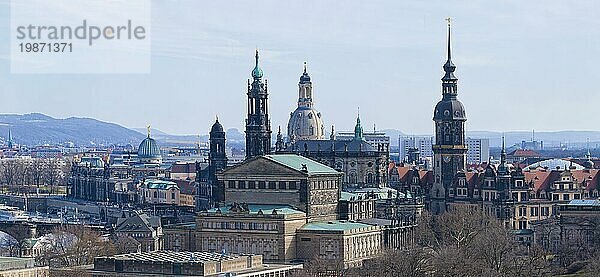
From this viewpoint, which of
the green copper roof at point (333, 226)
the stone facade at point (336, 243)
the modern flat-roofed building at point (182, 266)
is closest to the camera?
the modern flat-roofed building at point (182, 266)

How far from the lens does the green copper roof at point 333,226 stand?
128 m

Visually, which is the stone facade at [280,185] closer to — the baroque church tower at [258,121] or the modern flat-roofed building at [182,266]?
the modern flat-roofed building at [182,266]

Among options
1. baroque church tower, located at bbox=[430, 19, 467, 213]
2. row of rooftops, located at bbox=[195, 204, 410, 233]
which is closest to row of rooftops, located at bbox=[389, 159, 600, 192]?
baroque church tower, located at bbox=[430, 19, 467, 213]

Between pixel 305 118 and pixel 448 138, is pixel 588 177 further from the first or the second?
pixel 305 118

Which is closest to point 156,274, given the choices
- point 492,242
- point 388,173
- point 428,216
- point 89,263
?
point 89,263

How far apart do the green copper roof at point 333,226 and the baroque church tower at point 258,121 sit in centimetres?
2191

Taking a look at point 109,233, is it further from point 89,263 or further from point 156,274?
point 156,274

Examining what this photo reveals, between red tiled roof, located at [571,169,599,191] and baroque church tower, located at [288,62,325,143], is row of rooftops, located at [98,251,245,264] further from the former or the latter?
baroque church tower, located at [288,62,325,143]

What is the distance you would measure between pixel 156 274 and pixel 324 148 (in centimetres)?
5107

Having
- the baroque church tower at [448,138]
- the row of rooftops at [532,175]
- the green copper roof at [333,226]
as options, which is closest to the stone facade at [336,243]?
the green copper roof at [333,226]

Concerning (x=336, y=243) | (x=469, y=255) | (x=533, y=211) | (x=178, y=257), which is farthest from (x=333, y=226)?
(x=533, y=211)

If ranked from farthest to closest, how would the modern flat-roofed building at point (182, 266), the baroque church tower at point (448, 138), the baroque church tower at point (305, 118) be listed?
the baroque church tower at point (305, 118) → the baroque church tower at point (448, 138) → the modern flat-roofed building at point (182, 266)

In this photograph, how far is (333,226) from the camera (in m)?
130

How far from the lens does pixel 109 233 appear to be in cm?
15312
